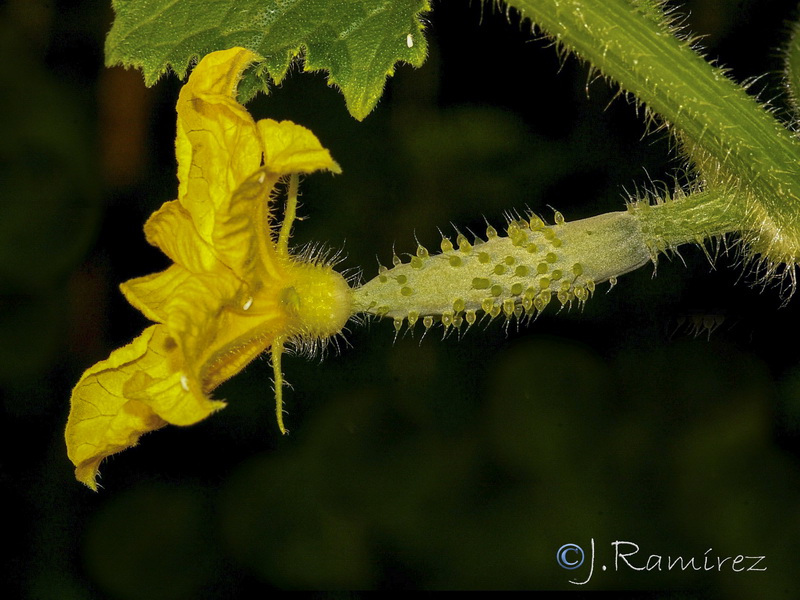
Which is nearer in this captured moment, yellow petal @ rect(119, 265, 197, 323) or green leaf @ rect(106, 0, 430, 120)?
yellow petal @ rect(119, 265, 197, 323)

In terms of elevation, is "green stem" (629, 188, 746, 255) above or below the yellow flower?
above

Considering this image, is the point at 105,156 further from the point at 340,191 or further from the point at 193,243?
the point at 193,243

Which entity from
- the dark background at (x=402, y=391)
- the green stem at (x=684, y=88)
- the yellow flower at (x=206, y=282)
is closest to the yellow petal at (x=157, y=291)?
the yellow flower at (x=206, y=282)

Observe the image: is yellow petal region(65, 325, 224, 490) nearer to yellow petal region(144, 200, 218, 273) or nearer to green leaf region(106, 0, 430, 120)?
yellow petal region(144, 200, 218, 273)

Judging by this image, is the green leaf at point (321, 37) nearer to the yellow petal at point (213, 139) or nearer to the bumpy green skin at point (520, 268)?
the yellow petal at point (213, 139)

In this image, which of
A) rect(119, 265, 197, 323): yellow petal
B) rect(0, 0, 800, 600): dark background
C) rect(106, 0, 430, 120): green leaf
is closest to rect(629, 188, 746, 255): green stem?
rect(106, 0, 430, 120): green leaf

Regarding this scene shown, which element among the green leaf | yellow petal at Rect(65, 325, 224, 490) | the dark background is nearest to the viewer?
yellow petal at Rect(65, 325, 224, 490)

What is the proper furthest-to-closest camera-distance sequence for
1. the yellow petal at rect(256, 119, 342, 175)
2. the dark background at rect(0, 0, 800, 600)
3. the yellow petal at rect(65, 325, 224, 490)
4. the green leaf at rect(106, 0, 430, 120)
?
the dark background at rect(0, 0, 800, 600) < the green leaf at rect(106, 0, 430, 120) < the yellow petal at rect(65, 325, 224, 490) < the yellow petal at rect(256, 119, 342, 175)

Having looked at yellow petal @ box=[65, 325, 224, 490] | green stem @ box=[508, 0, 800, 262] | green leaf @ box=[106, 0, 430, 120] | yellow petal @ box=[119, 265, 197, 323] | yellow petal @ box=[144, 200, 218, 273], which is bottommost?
yellow petal @ box=[65, 325, 224, 490]

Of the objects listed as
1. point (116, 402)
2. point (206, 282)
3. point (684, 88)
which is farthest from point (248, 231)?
point (684, 88)
